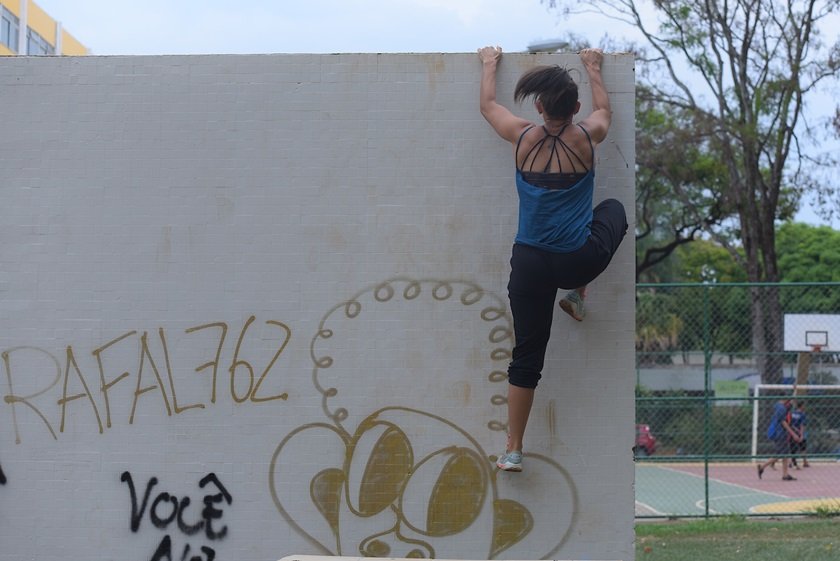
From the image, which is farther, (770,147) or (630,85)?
(770,147)

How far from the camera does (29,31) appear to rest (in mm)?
41094

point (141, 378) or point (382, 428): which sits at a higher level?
point (141, 378)

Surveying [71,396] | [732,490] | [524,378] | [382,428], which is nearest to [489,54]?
[524,378]

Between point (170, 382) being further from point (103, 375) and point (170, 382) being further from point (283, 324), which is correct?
point (283, 324)

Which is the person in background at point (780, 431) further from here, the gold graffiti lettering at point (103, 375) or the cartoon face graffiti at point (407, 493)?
the gold graffiti lettering at point (103, 375)

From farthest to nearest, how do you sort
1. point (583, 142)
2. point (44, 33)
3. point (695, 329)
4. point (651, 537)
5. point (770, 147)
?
point (44, 33) < point (770, 147) < point (695, 329) < point (651, 537) < point (583, 142)

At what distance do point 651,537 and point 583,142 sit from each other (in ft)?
19.2

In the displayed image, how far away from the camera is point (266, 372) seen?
17.0 feet

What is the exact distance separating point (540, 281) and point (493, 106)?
0.91m

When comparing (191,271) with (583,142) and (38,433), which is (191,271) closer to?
(38,433)

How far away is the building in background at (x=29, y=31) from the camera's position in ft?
125

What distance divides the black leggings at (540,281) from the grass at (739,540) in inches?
160

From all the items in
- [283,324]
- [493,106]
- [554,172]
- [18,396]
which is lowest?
[18,396]

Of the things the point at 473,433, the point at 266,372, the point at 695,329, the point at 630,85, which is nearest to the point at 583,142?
the point at 630,85
